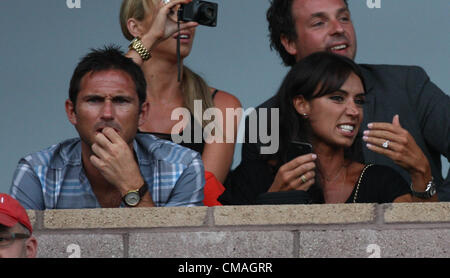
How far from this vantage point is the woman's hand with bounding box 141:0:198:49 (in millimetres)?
5141

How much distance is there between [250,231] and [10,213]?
3.37 ft

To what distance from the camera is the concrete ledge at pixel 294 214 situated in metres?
4.11

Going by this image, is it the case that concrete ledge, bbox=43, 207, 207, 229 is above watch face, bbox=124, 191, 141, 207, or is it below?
below

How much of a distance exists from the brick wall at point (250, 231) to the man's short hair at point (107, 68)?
2.22 feet

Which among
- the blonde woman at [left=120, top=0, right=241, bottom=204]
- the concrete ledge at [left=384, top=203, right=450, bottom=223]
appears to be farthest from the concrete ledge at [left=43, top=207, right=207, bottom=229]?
the blonde woman at [left=120, top=0, right=241, bottom=204]

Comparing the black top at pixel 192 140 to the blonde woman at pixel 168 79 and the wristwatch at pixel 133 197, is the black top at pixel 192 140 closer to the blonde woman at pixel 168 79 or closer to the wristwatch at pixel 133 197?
the blonde woman at pixel 168 79

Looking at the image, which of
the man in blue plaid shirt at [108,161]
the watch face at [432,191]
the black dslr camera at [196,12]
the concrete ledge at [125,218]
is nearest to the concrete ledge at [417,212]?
the watch face at [432,191]

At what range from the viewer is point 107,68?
4.79m

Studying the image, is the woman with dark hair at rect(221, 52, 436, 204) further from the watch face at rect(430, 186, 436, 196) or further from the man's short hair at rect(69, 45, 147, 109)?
the man's short hair at rect(69, 45, 147, 109)

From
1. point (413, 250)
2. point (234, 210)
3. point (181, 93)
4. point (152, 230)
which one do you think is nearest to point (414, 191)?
point (413, 250)

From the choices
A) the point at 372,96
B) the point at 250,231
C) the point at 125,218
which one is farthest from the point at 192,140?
the point at 250,231

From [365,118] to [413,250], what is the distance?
130 cm
